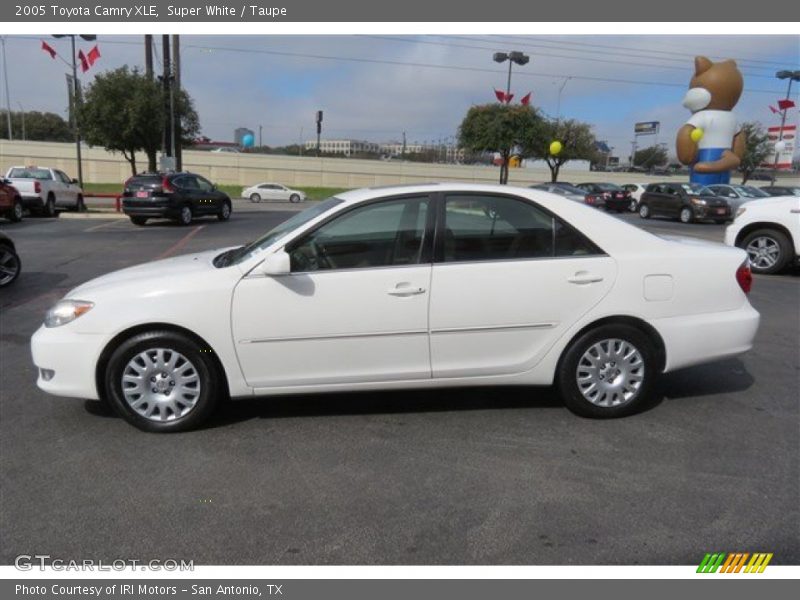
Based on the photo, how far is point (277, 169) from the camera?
6081 cm

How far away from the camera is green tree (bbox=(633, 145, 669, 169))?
11394 centimetres

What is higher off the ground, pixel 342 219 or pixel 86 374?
pixel 342 219

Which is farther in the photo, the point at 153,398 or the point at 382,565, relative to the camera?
the point at 153,398

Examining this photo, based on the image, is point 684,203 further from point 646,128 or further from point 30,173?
point 646,128

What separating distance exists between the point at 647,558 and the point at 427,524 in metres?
1.01

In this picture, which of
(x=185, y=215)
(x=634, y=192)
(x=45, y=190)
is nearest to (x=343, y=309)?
(x=185, y=215)

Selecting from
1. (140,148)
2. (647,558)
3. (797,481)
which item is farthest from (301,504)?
(140,148)

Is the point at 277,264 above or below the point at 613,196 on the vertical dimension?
below

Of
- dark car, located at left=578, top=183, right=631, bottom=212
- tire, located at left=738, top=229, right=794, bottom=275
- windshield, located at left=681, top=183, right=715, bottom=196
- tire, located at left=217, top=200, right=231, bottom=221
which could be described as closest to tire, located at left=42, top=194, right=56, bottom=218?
tire, located at left=217, top=200, right=231, bottom=221

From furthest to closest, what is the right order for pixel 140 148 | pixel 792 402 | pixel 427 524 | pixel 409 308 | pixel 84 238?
pixel 140 148 → pixel 84 238 → pixel 792 402 → pixel 409 308 → pixel 427 524

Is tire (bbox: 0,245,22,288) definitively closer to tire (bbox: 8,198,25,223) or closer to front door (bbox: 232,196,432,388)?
front door (bbox: 232,196,432,388)

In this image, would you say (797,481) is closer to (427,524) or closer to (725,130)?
(427,524)

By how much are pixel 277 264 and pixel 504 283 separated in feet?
4.72

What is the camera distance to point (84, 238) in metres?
15.7
